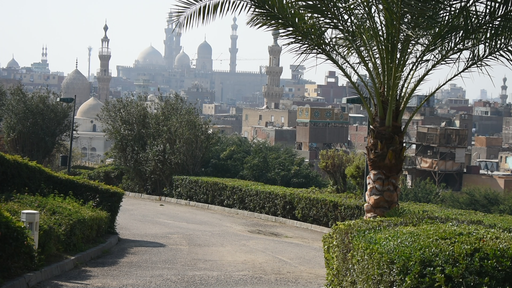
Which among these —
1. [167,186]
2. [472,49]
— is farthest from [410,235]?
[167,186]

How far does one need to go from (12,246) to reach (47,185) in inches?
169

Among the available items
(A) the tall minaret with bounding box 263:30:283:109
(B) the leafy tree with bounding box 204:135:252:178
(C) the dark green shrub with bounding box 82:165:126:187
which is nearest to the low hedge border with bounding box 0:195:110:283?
(B) the leafy tree with bounding box 204:135:252:178

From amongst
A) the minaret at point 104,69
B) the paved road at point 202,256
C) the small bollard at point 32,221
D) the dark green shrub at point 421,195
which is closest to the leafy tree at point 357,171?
the paved road at point 202,256

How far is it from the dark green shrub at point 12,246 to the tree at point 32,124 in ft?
67.5

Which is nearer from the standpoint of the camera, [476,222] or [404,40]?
[404,40]

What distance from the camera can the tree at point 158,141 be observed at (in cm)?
2092

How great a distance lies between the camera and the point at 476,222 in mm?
10820

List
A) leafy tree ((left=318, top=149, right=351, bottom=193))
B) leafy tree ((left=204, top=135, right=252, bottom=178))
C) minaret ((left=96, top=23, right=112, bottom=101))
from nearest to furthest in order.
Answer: leafy tree ((left=318, top=149, right=351, bottom=193)), leafy tree ((left=204, top=135, right=252, bottom=178)), minaret ((left=96, top=23, right=112, bottom=101))

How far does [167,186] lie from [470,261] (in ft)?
52.1

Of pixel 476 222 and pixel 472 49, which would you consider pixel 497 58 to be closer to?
pixel 472 49

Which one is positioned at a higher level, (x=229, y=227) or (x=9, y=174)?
(x=9, y=174)

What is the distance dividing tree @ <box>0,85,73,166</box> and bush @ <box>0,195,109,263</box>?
17.3m

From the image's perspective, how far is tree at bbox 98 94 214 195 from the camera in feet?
68.6

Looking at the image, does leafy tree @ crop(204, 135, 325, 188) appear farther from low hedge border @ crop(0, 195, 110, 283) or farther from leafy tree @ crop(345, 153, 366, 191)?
low hedge border @ crop(0, 195, 110, 283)
